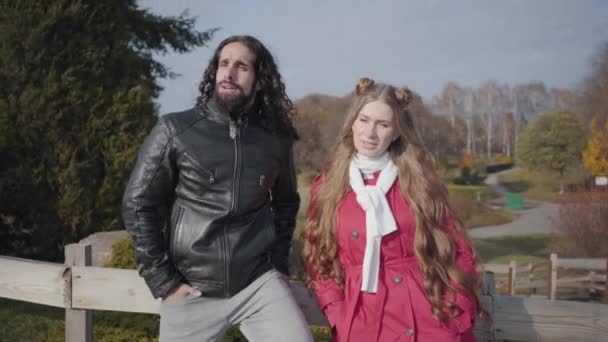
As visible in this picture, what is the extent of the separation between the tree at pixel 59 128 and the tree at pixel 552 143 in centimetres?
1263

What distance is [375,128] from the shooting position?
8.02 ft

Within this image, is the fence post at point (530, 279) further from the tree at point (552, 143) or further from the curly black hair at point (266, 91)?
the curly black hair at point (266, 91)

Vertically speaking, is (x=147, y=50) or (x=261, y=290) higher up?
(x=147, y=50)

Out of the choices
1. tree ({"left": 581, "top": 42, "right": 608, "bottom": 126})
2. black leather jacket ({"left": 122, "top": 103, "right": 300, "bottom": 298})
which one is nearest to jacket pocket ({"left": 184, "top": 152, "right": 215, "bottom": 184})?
black leather jacket ({"left": 122, "top": 103, "right": 300, "bottom": 298})

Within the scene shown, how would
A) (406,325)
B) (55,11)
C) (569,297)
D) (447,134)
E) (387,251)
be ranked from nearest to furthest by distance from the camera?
1. (406,325)
2. (387,251)
3. (55,11)
4. (569,297)
5. (447,134)

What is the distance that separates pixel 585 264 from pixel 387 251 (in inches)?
431

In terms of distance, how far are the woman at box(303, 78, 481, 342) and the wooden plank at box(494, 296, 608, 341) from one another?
0.25 metres

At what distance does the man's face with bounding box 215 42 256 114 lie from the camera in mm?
2391

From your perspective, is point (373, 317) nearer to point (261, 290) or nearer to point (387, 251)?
point (387, 251)

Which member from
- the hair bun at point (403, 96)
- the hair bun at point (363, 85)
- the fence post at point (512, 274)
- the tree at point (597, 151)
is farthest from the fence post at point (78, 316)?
the tree at point (597, 151)

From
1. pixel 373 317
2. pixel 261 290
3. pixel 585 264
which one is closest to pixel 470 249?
pixel 373 317

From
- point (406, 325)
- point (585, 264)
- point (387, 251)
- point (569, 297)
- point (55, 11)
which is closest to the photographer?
point (406, 325)

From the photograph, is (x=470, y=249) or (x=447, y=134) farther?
(x=447, y=134)

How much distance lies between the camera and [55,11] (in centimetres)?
721
